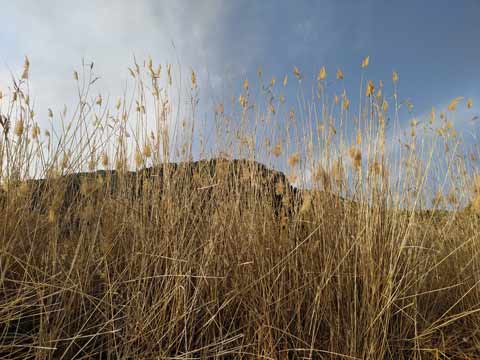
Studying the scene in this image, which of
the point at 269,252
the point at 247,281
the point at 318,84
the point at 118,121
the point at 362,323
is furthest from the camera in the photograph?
the point at 118,121

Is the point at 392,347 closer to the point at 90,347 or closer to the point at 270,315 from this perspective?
the point at 270,315

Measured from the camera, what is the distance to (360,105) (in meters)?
1.80

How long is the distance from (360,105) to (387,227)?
22.8 inches

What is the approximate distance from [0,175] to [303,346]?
1604 mm

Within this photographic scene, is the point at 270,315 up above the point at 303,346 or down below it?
above

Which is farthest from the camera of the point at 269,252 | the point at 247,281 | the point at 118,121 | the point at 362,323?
the point at 118,121

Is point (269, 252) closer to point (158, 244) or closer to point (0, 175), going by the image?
point (158, 244)

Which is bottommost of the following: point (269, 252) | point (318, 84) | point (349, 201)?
point (269, 252)

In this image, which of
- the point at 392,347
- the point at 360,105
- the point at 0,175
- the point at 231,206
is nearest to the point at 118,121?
the point at 0,175

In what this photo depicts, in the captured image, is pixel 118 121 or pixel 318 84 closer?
pixel 318 84

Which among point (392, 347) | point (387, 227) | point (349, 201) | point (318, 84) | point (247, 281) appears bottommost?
point (392, 347)

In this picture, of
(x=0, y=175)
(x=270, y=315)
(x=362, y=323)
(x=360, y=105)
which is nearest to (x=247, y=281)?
(x=270, y=315)

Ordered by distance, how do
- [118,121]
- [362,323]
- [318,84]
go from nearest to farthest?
[362,323], [318,84], [118,121]

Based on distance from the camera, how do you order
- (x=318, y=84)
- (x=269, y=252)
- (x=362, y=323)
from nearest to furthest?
(x=362, y=323) < (x=269, y=252) < (x=318, y=84)
